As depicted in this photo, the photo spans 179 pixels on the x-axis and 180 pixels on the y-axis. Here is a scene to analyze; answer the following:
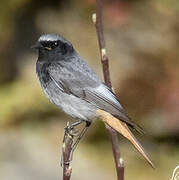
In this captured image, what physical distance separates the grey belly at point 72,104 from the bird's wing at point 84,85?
4 centimetres

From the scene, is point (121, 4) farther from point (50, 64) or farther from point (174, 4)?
point (50, 64)

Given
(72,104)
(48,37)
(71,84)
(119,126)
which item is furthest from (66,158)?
(48,37)

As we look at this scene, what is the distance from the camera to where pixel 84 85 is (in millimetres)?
4379

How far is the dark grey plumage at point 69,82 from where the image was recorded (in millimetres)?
4297

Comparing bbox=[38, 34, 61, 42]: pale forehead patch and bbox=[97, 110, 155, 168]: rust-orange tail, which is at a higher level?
bbox=[38, 34, 61, 42]: pale forehead patch

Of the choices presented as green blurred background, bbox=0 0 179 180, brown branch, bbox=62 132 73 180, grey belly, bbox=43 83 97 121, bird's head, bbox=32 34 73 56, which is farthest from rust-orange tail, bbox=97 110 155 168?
green blurred background, bbox=0 0 179 180

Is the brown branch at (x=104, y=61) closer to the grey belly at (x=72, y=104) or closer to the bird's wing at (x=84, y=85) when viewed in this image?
the bird's wing at (x=84, y=85)

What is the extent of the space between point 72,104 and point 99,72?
4353 millimetres

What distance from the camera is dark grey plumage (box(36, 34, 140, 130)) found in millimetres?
4297

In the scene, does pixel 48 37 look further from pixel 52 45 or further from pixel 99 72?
pixel 99 72

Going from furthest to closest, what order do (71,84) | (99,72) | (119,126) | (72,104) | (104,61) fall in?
(99,72), (71,84), (72,104), (119,126), (104,61)

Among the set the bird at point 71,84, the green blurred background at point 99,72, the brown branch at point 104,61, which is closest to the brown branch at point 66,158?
the brown branch at point 104,61

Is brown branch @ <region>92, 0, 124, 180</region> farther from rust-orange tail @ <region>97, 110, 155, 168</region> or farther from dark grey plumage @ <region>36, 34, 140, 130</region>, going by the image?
dark grey plumage @ <region>36, 34, 140, 130</region>

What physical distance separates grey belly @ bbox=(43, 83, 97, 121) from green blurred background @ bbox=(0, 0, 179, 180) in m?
2.75
